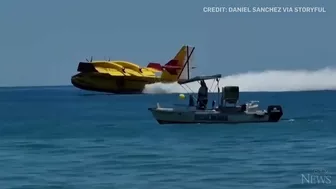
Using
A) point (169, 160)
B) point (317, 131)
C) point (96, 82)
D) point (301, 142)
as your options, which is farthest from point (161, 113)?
point (96, 82)

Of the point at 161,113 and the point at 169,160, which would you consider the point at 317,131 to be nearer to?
the point at 161,113

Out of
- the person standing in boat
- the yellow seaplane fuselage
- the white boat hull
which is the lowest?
the white boat hull

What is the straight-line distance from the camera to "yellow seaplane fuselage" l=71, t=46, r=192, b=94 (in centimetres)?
14150

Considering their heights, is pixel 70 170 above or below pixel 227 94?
below

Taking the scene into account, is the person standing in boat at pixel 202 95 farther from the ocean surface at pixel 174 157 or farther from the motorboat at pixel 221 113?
the ocean surface at pixel 174 157

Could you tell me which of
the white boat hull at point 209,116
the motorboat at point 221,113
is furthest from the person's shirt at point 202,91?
the white boat hull at point 209,116

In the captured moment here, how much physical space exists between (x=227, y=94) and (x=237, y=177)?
2510cm

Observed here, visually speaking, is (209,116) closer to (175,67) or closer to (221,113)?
(221,113)

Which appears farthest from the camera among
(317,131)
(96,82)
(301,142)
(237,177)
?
(96,82)

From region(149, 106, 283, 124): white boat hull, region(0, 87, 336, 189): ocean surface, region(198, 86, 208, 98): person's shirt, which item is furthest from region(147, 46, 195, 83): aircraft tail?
region(198, 86, 208, 98): person's shirt

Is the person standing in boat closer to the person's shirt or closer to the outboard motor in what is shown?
the person's shirt

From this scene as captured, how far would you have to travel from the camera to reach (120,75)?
14300 cm

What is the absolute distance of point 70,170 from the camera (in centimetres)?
3778

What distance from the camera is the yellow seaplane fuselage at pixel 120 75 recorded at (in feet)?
464
